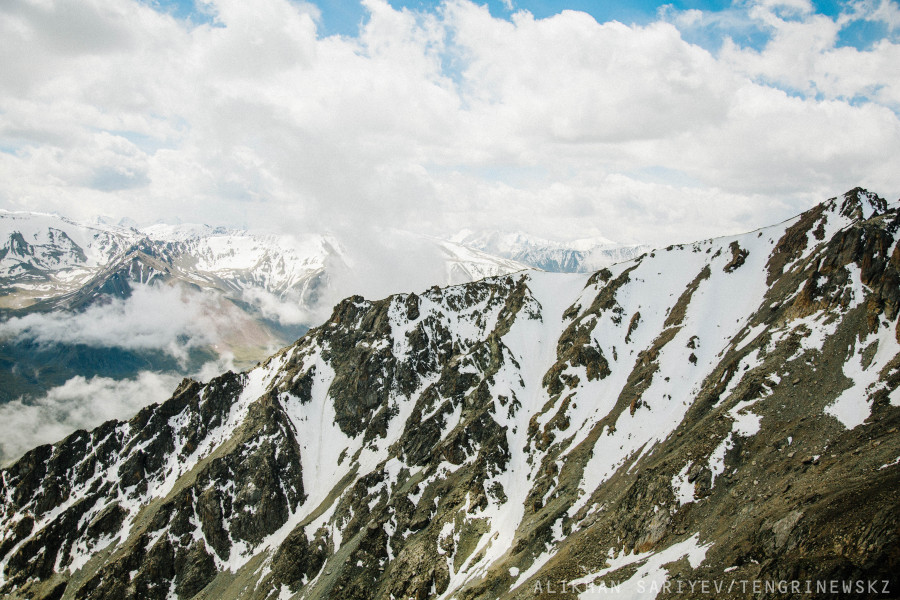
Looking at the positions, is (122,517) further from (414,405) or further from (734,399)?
(734,399)

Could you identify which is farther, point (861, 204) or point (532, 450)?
point (861, 204)

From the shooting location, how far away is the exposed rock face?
45688 millimetres

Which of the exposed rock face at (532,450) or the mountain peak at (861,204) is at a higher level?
the mountain peak at (861,204)

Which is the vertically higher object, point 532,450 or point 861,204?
point 861,204

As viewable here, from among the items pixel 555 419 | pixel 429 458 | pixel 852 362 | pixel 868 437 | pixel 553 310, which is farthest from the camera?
pixel 553 310

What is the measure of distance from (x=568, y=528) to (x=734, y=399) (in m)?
34.6

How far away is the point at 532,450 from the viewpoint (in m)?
109

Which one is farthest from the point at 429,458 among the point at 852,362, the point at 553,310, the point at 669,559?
the point at 852,362

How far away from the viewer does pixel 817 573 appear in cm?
2853

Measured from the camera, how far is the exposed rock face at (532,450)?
45688mm

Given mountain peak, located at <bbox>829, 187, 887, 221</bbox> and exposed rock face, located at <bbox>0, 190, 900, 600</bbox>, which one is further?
mountain peak, located at <bbox>829, 187, 887, 221</bbox>

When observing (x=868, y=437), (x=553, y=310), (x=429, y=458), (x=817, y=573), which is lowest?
(x=429, y=458)

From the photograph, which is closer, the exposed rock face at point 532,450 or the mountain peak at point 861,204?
the exposed rock face at point 532,450

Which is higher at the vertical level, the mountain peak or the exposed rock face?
the mountain peak
